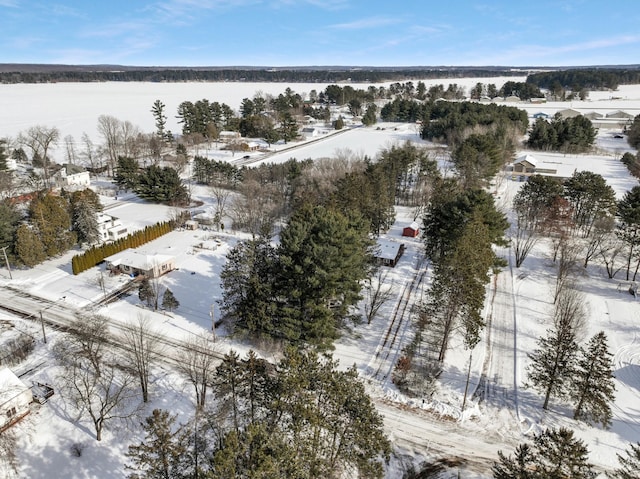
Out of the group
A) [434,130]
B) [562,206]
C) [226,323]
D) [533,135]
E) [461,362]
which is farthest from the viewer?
[434,130]

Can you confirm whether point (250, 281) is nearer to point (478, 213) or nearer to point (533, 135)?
point (478, 213)

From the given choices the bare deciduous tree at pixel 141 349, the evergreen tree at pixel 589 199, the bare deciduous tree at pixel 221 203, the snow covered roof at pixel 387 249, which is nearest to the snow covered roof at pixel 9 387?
the bare deciduous tree at pixel 141 349

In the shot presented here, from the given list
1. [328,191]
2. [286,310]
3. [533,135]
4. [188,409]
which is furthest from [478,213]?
[533,135]

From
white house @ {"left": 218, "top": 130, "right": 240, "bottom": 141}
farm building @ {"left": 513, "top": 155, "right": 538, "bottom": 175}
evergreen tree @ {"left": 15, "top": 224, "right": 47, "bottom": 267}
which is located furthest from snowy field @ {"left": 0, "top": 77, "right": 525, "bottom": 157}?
farm building @ {"left": 513, "top": 155, "right": 538, "bottom": 175}

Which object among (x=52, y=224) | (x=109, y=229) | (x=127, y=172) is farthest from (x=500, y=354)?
(x=127, y=172)

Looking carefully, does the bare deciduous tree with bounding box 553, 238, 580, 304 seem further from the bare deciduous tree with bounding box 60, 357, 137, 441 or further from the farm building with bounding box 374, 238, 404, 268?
the bare deciduous tree with bounding box 60, 357, 137, 441

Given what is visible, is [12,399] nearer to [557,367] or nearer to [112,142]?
[557,367]
